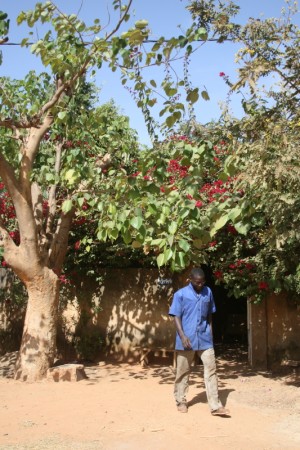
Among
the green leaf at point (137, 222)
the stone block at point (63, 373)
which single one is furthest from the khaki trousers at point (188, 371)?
the stone block at point (63, 373)

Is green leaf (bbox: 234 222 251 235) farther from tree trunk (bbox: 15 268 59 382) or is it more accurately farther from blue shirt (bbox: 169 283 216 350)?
tree trunk (bbox: 15 268 59 382)

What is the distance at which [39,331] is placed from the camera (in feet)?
26.8

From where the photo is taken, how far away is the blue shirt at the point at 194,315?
6.20 metres

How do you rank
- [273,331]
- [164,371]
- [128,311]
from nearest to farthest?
1. [164,371]
2. [273,331]
3. [128,311]

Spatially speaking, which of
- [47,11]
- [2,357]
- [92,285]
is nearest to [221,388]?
[92,285]

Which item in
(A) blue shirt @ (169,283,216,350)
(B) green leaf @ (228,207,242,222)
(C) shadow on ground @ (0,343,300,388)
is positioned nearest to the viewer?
(B) green leaf @ (228,207,242,222)

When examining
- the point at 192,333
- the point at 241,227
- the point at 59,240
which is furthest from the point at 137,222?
the point at 59,240

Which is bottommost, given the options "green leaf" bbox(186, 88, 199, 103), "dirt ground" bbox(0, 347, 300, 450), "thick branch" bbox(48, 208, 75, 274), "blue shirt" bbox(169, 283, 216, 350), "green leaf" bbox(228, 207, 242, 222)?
"dirt ground" bbox(0, 347, 300, 450)

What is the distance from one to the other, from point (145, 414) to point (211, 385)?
856 mm

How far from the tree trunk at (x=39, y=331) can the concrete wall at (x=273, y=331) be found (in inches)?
134

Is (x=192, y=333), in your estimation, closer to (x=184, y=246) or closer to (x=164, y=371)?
(x=184, y=246)

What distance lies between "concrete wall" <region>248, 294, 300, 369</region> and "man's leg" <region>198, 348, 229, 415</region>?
3.10m

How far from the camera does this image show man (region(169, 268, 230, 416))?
20.1ft

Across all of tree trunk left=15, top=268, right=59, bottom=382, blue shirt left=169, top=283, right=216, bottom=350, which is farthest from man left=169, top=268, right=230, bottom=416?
tree trunk left=15, top=268, right=59, bottom=382
